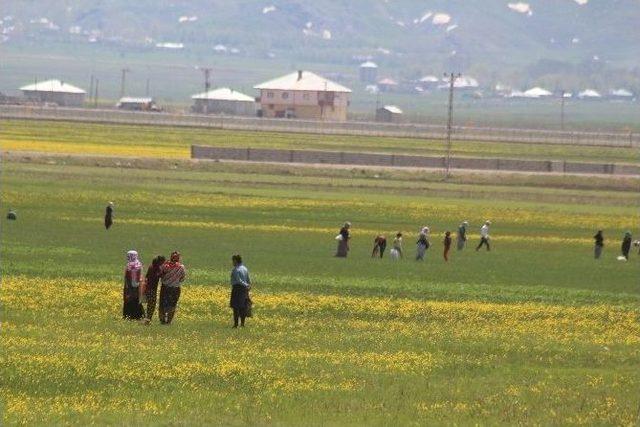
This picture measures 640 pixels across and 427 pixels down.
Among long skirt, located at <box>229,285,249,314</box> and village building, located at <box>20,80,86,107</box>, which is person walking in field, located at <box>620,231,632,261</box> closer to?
long skirt, located at <box>229,285,249,314</box>

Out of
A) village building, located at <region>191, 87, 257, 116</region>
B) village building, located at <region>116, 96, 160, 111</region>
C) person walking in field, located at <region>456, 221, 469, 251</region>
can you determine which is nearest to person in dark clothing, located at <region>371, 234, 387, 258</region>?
person walking in field, located at <region>456, 221, 469, 251</region>

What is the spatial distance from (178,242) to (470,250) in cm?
827

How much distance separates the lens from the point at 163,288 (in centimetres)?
2884

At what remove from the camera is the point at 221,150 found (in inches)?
3743

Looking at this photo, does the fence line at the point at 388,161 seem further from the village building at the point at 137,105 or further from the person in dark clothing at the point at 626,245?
the village building at the point at 137,105

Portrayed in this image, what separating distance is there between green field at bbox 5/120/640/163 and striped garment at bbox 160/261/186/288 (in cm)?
6713

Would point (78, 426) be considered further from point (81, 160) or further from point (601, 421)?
point (81, 160)

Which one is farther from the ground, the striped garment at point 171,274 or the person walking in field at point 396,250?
the striped garment at point 171,274

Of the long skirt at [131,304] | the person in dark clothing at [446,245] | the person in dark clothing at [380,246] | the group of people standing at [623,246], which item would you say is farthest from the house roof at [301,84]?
the long skirt at [131,304]

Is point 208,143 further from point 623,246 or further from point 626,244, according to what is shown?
point 626,244

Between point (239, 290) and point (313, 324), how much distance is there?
2.01 metres

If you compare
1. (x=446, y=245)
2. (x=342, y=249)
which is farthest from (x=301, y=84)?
(x=342, y=249)

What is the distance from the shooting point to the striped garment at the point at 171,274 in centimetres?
Answer: 2884

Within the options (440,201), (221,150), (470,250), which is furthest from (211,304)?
Answer: (221,150)
